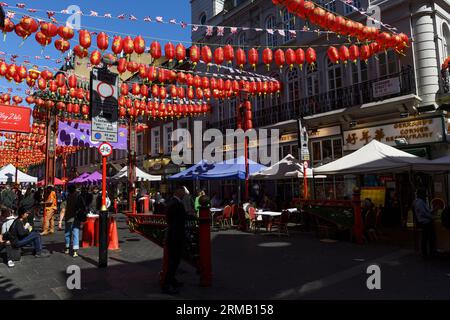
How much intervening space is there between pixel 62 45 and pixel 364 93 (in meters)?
12.1

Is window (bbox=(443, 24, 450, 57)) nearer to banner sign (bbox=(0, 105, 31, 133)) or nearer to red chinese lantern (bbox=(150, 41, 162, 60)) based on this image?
red chinese lantern (bbox=(150, 41, 162, 60))

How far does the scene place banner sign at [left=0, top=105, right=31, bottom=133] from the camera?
14.7m

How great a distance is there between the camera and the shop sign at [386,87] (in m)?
13.9

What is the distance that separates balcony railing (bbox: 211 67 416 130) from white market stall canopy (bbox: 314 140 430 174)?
4536mm

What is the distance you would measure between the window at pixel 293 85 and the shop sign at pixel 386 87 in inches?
188

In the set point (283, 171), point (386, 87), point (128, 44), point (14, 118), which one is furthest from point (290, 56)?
point (14, 118)

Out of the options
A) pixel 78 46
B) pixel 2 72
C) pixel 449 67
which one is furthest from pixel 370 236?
pixel 2 72

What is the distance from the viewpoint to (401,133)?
14.1m

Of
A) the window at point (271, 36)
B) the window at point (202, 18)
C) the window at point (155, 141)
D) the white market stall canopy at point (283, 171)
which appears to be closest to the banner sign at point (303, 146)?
the white market stall canopy at point (283, 171)

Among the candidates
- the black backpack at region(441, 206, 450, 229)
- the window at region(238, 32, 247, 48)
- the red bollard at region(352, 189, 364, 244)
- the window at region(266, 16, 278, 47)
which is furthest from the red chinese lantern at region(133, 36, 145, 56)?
the window at region(238, 32, 247, 48)

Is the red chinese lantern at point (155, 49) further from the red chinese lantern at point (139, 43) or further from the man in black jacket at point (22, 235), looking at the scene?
the man in black jacket at point (22, 235)

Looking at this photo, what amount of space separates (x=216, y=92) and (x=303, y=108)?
5299mm

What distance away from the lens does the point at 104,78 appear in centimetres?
775
